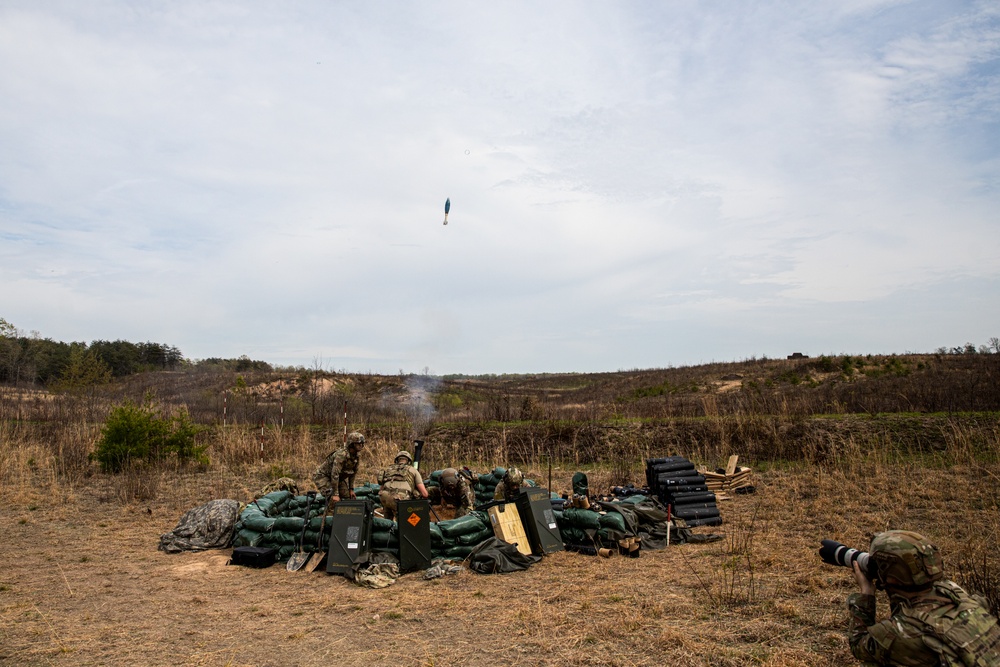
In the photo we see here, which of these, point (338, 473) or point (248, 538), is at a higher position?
point (338, 473)

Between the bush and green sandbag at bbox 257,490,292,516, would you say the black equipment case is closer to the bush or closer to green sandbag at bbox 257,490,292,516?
green sandbag at bbox 257,490,292,516

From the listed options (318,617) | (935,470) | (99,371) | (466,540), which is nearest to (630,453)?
(935,470)

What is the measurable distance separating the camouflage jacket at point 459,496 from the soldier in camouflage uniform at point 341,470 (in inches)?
60.0

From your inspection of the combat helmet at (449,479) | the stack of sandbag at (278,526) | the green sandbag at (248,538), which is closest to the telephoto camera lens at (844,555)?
the stack of sandbag at (278,526)

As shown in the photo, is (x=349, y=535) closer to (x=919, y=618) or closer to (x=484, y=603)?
(x=484, y=603)

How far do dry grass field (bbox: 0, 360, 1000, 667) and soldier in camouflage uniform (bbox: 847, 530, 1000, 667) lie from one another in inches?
53.1

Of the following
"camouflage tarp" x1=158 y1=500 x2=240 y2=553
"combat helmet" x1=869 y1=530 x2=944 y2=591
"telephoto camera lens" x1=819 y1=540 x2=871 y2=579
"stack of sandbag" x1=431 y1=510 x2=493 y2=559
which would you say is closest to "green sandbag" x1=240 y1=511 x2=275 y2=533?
"camouflage tarp" x1=158 y1=500 x2=240 y2=553

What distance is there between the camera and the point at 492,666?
526 centimetres

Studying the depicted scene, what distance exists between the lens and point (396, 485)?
32.0 feet

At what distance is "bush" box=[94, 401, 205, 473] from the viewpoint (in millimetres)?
15070

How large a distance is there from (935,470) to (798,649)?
8.94 meters

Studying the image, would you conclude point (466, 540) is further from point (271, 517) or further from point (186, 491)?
point (186, 491)

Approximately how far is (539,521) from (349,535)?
8.12 ft

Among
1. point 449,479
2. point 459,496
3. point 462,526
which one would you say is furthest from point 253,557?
point 459,496
